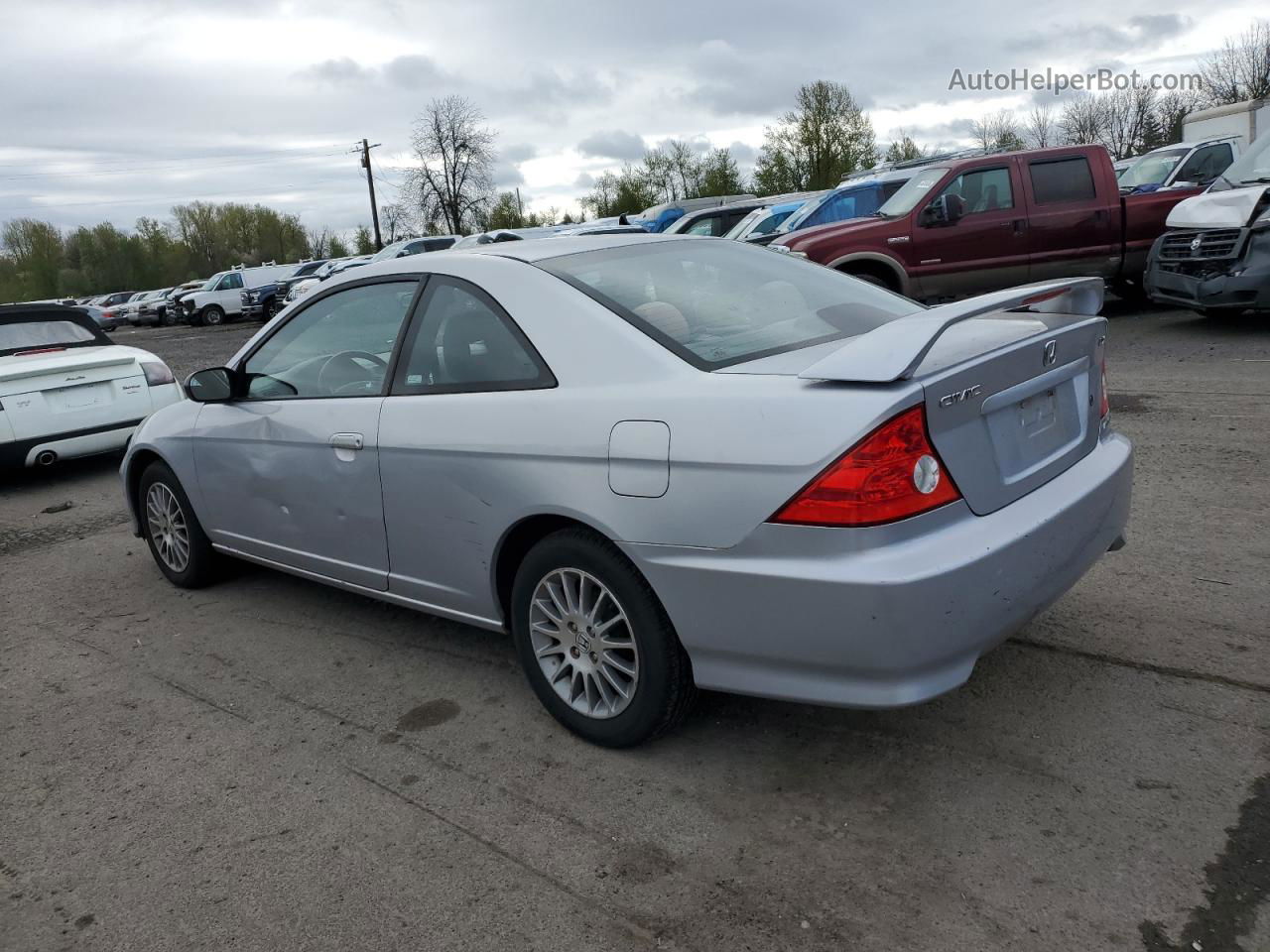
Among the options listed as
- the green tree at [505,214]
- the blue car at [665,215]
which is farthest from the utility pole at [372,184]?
the blue car at [665,215]

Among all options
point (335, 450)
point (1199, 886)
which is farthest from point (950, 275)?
point (1199, 886)

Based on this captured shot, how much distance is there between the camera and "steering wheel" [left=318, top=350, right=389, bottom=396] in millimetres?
3869

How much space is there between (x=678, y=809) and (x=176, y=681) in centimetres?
218

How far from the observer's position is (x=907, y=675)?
101 inches

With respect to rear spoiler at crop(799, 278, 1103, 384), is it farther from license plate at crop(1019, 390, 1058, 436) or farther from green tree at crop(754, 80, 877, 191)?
green tree at crop(754, 80, 877, 191)

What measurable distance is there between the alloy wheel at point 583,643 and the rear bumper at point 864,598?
0.26 m

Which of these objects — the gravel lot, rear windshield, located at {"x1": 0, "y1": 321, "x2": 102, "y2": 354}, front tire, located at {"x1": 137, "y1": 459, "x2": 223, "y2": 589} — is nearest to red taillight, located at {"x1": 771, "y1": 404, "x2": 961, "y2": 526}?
the gravel lot

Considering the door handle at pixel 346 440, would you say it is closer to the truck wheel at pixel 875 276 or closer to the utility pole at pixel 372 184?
the truck wheel at pixel 875 276

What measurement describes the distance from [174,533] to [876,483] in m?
3.79

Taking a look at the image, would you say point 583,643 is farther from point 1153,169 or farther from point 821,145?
point 821,145

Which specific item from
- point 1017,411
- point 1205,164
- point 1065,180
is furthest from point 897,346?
point 1205,164

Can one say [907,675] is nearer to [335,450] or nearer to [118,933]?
[118,933]

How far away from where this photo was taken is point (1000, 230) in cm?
1158

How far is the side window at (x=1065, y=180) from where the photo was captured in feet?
38.3
